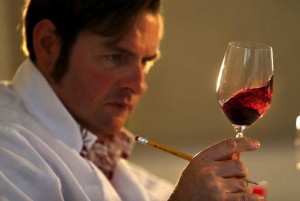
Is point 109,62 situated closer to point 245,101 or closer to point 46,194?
point 46,194

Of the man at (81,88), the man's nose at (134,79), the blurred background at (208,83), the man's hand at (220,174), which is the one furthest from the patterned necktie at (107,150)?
the blurred background at (208,83)

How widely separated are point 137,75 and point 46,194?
17.8 inches

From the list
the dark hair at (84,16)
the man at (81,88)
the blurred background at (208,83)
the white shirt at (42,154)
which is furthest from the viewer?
the blurred background at (208,83)

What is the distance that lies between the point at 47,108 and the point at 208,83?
1385 mm

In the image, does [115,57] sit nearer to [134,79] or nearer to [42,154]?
[134,79]

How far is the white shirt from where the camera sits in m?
1.15

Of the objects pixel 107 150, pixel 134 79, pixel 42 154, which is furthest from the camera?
pixel 107 150

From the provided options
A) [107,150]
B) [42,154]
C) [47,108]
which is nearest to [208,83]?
[107,150]

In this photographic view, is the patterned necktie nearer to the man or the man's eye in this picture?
the man

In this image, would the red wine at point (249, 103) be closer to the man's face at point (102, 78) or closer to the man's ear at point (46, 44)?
the man's face at point (102, 78)

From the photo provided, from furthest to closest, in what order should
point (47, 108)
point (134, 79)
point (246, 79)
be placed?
point (134, 79), point (47, 108), point (246, 79)

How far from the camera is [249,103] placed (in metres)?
0.97

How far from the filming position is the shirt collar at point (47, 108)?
135 centimetres

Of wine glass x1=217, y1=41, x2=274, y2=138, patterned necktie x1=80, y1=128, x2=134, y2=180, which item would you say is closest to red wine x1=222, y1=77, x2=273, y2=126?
A: wine glass x1=217, y1=41, x2=274, y2=138
